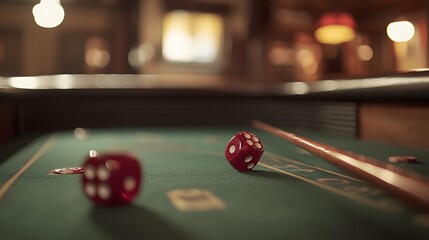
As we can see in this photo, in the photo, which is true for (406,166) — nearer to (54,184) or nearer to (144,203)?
(144,203)

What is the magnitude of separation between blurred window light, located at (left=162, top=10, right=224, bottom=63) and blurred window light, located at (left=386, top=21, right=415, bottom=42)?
4.69 metres

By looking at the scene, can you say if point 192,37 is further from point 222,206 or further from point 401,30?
point 222,206

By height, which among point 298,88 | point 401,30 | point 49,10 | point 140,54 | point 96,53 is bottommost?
point 298,88

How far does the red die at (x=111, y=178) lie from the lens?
1459 millimetres

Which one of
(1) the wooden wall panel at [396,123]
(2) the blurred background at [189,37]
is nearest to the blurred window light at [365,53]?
(2) the blurred background at [189,37]

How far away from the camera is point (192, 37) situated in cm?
1005

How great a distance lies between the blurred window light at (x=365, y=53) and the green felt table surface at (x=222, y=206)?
10620mm

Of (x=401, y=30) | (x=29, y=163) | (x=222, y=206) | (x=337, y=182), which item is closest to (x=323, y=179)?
(x=337, y=182)

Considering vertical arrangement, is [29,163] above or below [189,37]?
below

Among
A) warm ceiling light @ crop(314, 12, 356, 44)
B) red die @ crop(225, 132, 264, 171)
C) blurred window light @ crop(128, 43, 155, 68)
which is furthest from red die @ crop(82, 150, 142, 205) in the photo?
blurred window light @ crop(128, 43, 155, 68)

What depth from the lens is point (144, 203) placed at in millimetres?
1585

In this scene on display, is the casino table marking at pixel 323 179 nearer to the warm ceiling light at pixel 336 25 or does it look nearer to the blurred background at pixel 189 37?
the warm ceiling light at pixel 336 25

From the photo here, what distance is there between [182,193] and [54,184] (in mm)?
618

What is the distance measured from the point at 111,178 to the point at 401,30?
37.1 feet
